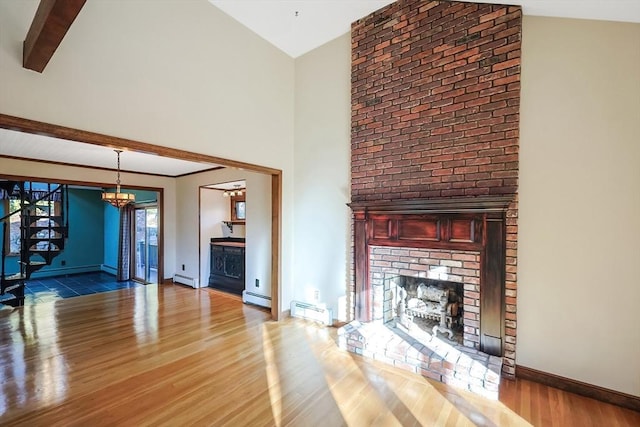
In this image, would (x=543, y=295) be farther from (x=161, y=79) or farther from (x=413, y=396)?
(x=161, y=79)

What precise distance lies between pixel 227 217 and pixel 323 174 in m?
3.55

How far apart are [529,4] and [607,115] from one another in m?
1.15

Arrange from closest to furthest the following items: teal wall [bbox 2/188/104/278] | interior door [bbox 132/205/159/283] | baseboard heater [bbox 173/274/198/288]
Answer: baseboard heater [bbox 173/274/198/288] → interior door [bbox 132/205/159/283] → teal wall [bbox 2/188/104/278]

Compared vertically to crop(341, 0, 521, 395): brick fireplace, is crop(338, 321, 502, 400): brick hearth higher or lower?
lower

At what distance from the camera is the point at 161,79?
2.81 meters

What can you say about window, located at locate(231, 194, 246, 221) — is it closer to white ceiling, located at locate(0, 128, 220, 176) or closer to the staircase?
white ceiling, located at locate(0, 128, 220, 176)

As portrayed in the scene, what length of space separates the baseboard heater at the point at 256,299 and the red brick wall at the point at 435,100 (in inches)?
92.5

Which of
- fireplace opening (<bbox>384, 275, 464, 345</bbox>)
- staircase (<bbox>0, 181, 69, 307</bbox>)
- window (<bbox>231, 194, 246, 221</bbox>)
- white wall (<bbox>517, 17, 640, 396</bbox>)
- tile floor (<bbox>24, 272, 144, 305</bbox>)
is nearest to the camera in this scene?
white wall (<bbox>517, 17, 640, 396</bbox>)

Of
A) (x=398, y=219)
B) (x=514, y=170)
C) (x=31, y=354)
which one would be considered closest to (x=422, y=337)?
(x=398, y=219)

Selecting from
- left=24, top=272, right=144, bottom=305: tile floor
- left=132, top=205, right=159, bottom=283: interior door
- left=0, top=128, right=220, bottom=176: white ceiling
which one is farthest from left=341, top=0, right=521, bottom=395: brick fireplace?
left=24, top=272, right=144, bottom=305: tile floor

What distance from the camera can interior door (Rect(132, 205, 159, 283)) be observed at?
23.4 feet

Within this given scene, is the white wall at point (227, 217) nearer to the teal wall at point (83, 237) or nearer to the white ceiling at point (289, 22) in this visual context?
the white ceiling at point (289, 22)

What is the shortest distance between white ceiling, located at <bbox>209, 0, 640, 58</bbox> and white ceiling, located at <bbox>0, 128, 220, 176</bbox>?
196cm

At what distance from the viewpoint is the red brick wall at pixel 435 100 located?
2.68 m
